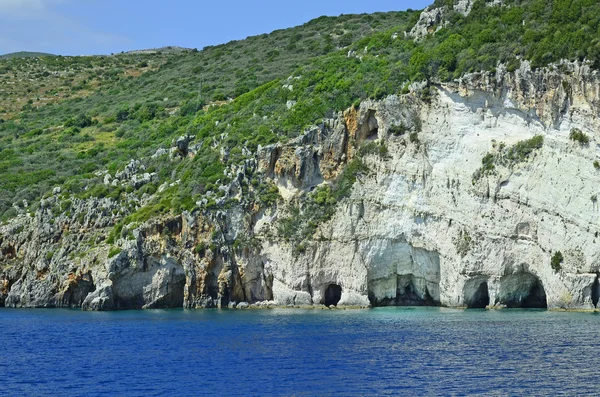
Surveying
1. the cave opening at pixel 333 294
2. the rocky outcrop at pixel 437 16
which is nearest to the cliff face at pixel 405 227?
the cave opening at pixel 333 294

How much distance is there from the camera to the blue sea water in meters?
31.8

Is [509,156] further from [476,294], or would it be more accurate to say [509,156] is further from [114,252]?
[114,252]

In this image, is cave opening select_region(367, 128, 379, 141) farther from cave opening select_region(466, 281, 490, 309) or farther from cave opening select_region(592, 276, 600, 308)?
cave opening select_region(592, 276, 600, 308)

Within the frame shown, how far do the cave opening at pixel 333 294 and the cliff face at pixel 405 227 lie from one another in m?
0.08

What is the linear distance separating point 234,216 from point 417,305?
A: 15650 millimetres

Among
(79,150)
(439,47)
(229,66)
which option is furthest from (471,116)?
(229,66)

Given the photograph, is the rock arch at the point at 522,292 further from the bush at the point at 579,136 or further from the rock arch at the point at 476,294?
the bush at the point at 579,136

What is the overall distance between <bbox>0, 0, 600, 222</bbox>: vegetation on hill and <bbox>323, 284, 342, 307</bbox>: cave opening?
950cm

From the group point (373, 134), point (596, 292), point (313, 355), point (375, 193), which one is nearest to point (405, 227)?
point (375, 193)

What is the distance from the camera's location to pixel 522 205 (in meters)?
55.1

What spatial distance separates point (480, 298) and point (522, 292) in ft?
9.90

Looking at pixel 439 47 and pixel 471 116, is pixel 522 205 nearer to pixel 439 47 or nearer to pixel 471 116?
pixel 471 116

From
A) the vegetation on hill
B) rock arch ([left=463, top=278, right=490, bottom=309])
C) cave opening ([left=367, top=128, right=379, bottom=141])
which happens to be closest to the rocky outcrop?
the vegetation on hill

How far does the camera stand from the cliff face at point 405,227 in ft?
176
